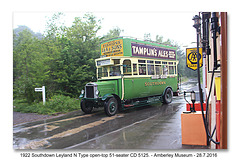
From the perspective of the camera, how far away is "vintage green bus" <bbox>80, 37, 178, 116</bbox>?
7.84 meters

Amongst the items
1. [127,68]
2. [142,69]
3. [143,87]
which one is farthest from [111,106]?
[142,69]

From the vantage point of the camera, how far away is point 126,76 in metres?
8.20

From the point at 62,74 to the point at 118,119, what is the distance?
17.6 ft

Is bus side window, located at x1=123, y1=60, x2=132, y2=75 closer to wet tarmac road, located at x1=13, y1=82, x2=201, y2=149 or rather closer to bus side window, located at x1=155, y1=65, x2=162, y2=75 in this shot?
bus side window, located at x1=155, y1=65, x2=162, y2=75

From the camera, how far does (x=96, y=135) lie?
205 inches

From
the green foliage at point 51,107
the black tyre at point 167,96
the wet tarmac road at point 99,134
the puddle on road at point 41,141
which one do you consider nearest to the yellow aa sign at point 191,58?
the wet tarmac road at point 99,134

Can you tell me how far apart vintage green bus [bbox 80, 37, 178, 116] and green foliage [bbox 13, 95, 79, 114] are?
1280 mm

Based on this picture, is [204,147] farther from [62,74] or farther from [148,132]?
[62,74]

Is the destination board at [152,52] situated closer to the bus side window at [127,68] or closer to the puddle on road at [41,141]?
the bus side window at [127,68]

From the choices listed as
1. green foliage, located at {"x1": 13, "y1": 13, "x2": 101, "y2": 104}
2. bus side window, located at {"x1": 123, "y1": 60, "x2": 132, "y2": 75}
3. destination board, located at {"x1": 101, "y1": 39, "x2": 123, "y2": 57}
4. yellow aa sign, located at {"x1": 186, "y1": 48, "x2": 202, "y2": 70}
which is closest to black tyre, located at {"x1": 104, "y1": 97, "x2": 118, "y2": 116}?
bus side window, located at {"x1": 123, "y1": 60, "x2": 132, "y2": 75}

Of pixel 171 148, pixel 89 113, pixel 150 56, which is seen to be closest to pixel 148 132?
pixel 171 148

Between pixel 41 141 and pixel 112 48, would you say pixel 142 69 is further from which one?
pixel 41 141

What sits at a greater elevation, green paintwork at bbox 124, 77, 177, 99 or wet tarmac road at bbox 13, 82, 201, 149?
green paintwork at bbox 124, 77, 177, 99

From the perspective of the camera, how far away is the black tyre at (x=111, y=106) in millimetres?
7469
